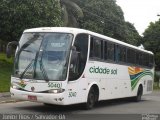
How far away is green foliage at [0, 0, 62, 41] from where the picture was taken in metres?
32.0

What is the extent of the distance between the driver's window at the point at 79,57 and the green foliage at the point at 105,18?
33.5 m

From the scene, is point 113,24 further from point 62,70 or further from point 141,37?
point 62,70

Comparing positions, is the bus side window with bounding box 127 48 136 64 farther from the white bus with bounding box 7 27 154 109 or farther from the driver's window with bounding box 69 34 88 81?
the driver's window with bounding box 69 34 88 81

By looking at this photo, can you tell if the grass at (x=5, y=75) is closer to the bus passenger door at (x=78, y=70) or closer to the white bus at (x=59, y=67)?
the white bus at (x=59, y=67)

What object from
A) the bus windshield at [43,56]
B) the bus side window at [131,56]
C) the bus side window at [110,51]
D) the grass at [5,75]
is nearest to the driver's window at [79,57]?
the bus windshield at [43,56]

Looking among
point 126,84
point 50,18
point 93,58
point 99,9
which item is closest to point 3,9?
point 50,18

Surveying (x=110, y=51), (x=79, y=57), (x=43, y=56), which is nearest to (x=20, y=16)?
(x=110, y=51)

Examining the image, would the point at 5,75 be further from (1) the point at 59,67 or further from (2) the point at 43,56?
(1) the point at 59,67

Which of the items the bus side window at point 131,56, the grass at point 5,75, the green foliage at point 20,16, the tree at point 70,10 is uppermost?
the tree at point 70,10

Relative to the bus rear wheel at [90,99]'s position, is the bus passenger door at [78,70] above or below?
above

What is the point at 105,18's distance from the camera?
5312 cm

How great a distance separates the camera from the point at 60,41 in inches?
631

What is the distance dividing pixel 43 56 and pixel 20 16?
1685 cm

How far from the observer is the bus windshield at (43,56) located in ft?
50.9
